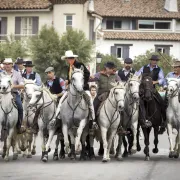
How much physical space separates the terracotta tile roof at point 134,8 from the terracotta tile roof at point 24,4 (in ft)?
81.9

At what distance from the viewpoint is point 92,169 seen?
19.5 metres

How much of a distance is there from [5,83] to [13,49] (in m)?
42.6

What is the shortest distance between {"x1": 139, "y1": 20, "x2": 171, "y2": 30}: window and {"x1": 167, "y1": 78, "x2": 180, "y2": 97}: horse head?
3010 inches

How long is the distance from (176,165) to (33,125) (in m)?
3.95

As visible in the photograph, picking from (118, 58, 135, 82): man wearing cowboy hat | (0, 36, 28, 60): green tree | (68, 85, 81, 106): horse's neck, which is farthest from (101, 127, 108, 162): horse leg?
(0, 36, 28, 60): green tree

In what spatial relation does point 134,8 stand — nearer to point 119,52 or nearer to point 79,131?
point 119,52

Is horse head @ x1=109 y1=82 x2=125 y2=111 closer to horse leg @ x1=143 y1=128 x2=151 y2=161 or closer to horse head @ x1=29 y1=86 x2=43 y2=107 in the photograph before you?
horse leg @ x1=143 y1=128 x2=151 y2=161

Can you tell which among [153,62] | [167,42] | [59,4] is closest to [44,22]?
[59,4]

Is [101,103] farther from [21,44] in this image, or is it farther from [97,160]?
[21,44]

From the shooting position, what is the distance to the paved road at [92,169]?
18.0m

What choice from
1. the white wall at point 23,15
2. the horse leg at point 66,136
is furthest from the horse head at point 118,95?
the white wall at point 23,15

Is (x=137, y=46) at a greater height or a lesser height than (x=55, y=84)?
greater

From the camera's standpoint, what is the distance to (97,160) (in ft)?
72.4

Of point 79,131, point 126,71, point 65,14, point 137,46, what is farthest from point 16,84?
point 137,46
